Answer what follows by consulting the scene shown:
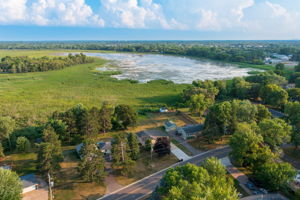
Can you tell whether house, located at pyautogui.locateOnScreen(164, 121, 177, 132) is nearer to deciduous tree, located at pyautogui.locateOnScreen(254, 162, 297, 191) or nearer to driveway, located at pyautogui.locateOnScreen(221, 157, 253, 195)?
driveway, located at pyautogui.locateOnScreen(221, 157, 253, 195)

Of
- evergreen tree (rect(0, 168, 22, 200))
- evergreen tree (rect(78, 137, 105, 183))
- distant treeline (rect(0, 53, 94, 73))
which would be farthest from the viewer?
distant treeline (rect(0, 53, 94, 73))

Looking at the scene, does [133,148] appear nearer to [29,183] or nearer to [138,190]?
[138,190]

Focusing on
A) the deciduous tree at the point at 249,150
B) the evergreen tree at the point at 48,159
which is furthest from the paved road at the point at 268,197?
the evergreen tree at the point at 48,159

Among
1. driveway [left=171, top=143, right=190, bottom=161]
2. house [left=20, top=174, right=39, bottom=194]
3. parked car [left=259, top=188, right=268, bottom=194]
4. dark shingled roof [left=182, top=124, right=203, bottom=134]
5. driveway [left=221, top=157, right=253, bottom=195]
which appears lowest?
driveway [left=221, top=157, right=253, bottom=195]

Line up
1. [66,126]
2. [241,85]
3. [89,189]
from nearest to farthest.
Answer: [89,189], [66,126], [241,85]

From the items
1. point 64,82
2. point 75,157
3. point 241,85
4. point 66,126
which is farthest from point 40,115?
point 241,85

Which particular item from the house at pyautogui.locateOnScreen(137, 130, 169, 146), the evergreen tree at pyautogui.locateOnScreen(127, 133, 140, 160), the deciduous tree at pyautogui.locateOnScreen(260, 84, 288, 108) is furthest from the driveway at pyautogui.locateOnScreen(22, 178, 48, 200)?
the deciduous tree at pyautogui.locateOnScreen(260, 84, 288, 108)

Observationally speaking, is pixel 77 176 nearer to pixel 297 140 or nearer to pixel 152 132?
pixel 152 132
